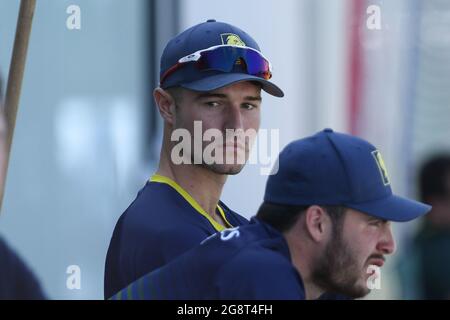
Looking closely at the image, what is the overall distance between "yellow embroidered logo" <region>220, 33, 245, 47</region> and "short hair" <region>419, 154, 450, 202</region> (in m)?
1.23

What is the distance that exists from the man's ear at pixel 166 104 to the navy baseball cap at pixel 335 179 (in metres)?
0.44

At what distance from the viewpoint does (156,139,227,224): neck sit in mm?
2510

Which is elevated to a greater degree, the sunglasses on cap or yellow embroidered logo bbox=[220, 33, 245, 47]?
yellow embroidered logo bbox=[220, 33, 245, 47]

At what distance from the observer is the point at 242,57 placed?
2480 millimetres

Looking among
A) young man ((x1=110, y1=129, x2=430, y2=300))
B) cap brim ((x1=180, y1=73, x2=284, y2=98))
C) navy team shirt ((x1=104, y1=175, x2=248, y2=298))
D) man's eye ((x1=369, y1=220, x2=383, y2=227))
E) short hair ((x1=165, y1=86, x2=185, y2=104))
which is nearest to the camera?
young man ((x1=110, y1=129, x2=430, y2=300))

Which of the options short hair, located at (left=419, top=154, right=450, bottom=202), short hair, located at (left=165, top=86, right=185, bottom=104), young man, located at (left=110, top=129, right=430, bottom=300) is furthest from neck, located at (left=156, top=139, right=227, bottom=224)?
short hair, located at (left=419, top=154, right=450, bottom=202)

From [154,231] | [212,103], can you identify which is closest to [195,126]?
[212,103]

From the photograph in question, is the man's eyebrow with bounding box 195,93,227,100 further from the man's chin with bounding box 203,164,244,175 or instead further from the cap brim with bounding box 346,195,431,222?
the cap brim with bounding box 346,195,431,222

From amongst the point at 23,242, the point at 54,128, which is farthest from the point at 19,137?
the point at 23,242

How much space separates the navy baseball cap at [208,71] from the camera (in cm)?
245

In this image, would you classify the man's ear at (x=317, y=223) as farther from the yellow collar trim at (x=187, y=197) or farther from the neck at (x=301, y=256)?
the yellow collar trim at (x=187, y=197)

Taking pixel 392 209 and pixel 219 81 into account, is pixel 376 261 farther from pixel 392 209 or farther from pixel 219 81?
pixel 219 81

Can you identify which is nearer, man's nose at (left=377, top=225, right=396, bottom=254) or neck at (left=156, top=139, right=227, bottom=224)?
man's nose at (left=377, top=225, right=396, bottom=254)
